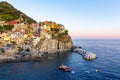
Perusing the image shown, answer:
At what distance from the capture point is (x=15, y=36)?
122m

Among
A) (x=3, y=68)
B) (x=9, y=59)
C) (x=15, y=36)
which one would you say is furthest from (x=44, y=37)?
(x=3, y=68)

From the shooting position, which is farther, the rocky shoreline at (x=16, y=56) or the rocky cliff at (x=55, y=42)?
the rocky cliff at (x=55, y=42)

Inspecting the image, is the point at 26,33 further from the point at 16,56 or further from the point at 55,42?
the point at 16,56

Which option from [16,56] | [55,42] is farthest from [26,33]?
[16,56]

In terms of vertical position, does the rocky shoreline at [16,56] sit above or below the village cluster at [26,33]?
below

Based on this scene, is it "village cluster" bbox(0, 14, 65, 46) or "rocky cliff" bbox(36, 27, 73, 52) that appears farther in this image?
"rocky cliff" bbox(36, 27, 73, 52)

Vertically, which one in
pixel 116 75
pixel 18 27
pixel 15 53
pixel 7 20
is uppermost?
pixel 7 20

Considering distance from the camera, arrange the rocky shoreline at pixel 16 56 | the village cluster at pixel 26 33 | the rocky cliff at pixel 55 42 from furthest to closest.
→ 1. the rocky cliff at pixel 55 42
2. the village cluster at pixel 26 33
3. the rocky shoreline at pixel 16 56

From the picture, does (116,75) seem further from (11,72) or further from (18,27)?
(18,27)

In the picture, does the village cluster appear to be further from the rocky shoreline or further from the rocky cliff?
the rocky shoreline

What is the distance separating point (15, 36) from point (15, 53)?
27.1m

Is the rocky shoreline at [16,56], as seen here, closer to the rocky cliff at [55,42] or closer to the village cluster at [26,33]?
the rocky cliff at [55,42]

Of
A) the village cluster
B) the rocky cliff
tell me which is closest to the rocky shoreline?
the rocky cliff

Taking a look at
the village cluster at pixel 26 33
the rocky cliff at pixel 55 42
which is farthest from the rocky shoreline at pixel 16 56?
the village cluster at pixel 26 33
